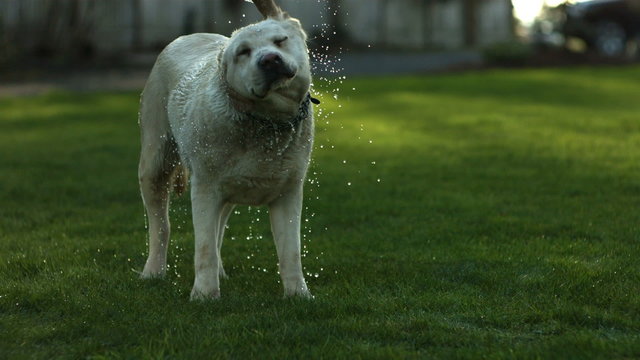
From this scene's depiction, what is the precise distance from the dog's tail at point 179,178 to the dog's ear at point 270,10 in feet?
4.96

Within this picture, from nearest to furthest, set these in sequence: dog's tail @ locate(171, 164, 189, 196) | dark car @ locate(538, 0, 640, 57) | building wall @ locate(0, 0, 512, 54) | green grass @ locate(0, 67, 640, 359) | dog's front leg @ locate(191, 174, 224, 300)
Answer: green grass @ locate(0, 67, 640, 359), dog's front leg @ locate(191, 174, 224, 300), dog's tail @ locate(171, 164, 189, 196), building wall @ locate(0, 0, 512, 54), dark car @ locate(538, 0, 640, 57)

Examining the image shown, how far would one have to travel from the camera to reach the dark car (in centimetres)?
3056

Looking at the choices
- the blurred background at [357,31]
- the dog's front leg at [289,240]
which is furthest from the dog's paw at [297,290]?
the blurred background at [357,31]

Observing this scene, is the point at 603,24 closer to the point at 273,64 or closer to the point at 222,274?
the point at 222,274

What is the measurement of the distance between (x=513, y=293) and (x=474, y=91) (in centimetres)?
1515

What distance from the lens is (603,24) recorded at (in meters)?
31.0

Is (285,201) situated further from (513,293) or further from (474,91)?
(474,91)

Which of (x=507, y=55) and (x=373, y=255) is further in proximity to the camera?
(x=507, y=55)

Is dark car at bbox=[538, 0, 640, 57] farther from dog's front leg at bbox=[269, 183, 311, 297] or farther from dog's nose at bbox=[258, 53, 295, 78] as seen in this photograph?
dog's nose at bbox=[258, 53, 295, 78]

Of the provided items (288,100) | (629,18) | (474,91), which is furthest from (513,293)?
(629,18)

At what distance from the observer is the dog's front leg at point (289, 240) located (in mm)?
5375

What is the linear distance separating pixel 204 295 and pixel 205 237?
1.06 ft

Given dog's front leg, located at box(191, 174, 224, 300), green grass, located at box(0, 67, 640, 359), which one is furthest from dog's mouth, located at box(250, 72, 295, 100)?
green grass, located at box(0, 67, 640, 359)

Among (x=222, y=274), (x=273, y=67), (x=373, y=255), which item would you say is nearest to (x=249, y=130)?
(x=273, y=67)
